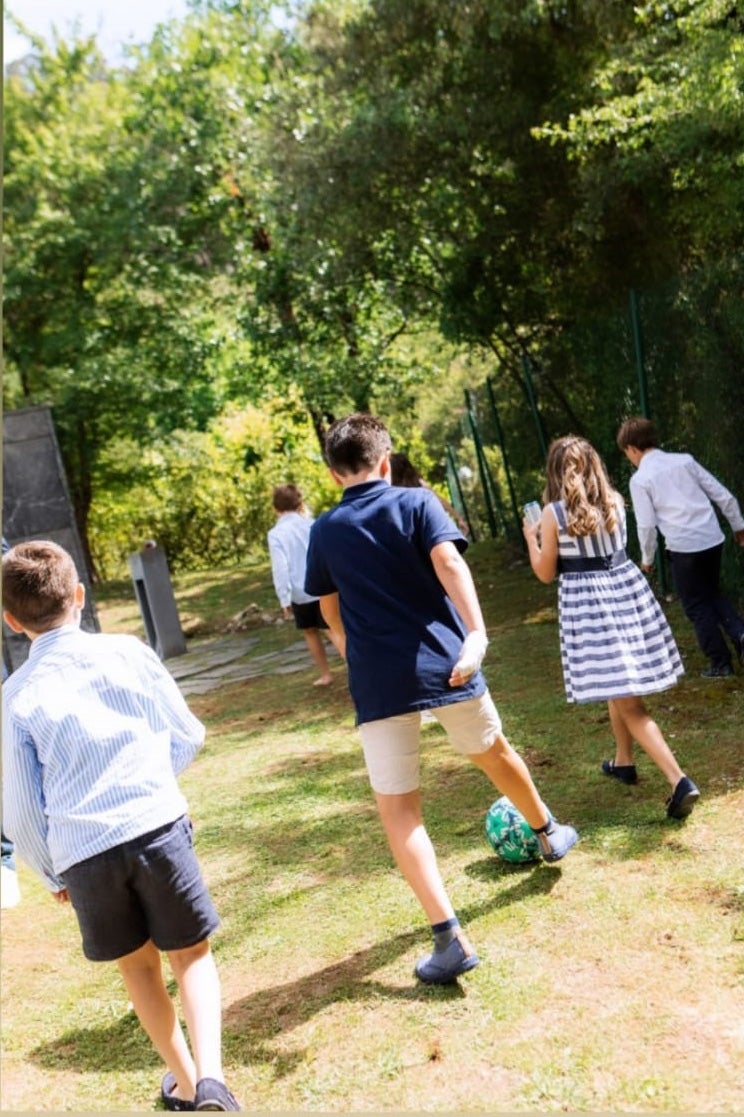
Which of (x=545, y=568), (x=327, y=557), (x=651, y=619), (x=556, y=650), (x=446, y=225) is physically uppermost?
(x=446, y=225)

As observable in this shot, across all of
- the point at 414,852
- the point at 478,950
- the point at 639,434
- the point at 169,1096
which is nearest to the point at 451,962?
the point at 478,950

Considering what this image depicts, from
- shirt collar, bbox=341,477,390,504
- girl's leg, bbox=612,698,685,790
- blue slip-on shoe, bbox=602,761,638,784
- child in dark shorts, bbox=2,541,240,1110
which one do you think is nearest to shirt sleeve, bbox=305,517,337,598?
shirt collar, bbox=341,477,390,504

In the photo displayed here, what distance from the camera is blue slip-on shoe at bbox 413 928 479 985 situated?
13.1 ft

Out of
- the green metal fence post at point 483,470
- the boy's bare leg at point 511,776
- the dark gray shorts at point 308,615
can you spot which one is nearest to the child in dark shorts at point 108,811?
the boy's bare leg at point 511,776

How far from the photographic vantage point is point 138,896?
3316 millimetres

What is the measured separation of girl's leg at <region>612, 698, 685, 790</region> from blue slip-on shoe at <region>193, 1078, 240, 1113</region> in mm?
2476

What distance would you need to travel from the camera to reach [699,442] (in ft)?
30.1

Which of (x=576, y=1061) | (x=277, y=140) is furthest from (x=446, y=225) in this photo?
(x=576, y=1061)

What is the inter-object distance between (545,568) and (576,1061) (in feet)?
8.31

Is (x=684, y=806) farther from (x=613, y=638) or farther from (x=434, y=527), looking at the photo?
(x=434, y=527)

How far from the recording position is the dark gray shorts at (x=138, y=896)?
10.7 ft

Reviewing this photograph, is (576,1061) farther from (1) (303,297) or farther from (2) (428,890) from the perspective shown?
(1) (303,297)

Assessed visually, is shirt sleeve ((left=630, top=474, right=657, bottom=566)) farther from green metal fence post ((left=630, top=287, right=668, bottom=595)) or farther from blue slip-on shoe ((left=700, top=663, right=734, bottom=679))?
green metal fence post ((left=630, top=287, right=668, bottom=595))

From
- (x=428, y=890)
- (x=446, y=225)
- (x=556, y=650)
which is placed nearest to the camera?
(x=428, y=890)
